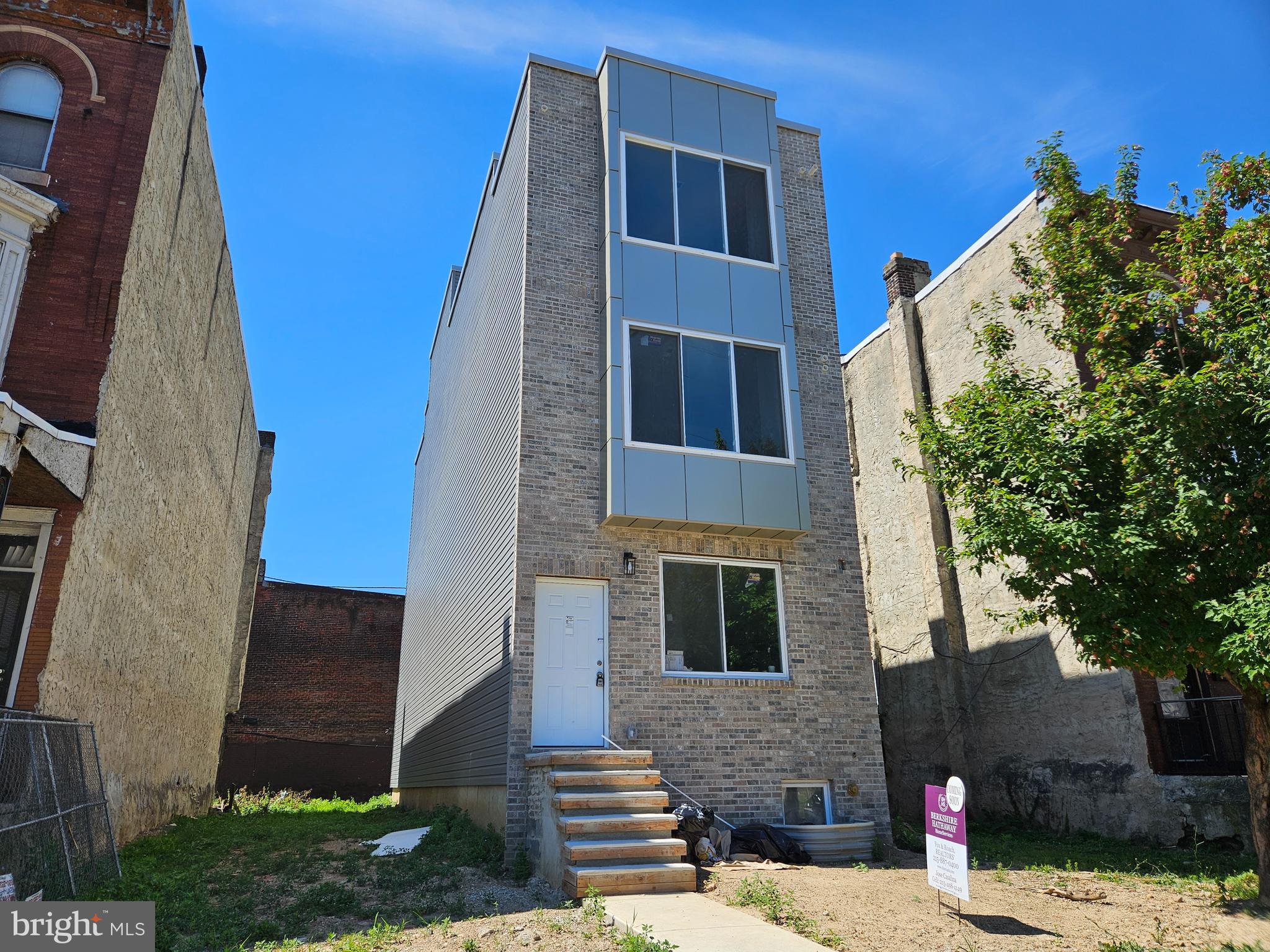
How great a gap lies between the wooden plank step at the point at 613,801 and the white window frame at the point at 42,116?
359 inches

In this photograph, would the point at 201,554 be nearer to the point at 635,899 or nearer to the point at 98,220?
the point at 98,220

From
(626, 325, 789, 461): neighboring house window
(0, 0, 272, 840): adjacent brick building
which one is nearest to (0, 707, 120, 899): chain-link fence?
(0, 0, 272, 840): adjacent brick building

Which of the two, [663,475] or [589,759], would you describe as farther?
[663,475]

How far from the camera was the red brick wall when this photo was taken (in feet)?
29.8

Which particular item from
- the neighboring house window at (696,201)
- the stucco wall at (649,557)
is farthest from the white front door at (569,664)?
the neighboring house window at (696,201)

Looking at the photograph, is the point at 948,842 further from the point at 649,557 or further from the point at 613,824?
the point at 649,557

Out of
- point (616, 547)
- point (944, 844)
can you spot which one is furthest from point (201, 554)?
point (944, 844)

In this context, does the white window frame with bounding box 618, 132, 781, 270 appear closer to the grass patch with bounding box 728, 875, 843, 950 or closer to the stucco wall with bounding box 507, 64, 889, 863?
the stucco wall with bounding box 507, 64, 889, 863

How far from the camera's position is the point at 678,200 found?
13195 mm

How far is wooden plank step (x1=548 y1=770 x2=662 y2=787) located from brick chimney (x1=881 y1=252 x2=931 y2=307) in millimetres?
12820

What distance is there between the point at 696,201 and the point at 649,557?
5.59 m

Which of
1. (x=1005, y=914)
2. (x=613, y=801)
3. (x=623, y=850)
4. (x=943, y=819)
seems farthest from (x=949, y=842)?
(x=613, y=801)

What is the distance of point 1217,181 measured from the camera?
8695 millimetres

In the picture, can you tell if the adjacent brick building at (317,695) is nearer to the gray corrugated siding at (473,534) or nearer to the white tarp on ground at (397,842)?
the gray corrugated siding at (473,534)
